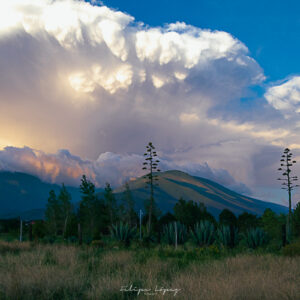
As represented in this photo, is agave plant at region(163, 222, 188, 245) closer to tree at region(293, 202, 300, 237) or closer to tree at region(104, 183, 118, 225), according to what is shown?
tree at region(293, 202, 300, 237)

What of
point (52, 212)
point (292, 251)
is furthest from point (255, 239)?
point (52, 212)


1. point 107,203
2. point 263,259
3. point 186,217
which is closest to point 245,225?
point 186,217

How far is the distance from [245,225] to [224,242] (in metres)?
57.3

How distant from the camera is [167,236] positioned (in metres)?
22.5

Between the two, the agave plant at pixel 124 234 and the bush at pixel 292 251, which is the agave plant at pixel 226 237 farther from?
the agave plant at pixel 124 234

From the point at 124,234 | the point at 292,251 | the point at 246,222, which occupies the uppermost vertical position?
the point at 124,234

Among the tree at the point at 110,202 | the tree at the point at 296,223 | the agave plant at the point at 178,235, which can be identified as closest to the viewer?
the agave plant at the point at 178,235

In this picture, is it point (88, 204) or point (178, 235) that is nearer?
point (178, 235)

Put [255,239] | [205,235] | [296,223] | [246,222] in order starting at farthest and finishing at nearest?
1. [246,222]
2. [296,223]
3. [255,239]
4. [205,235]

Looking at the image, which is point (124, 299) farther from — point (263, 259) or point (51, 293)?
point (263, 259)

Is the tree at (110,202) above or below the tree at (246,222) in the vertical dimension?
above

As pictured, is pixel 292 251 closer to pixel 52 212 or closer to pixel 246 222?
pixel 52 212

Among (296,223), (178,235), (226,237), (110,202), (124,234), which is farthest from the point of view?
(110,202)

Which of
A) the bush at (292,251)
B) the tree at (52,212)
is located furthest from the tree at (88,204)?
the bush at (292,251)
